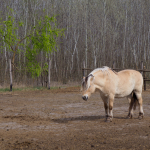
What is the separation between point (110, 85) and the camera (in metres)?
6.69

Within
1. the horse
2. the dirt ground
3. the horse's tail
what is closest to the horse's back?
the horse

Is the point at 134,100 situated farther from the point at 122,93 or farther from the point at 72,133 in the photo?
the point at 72,133

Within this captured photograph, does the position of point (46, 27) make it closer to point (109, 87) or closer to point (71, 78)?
point (71, 78)

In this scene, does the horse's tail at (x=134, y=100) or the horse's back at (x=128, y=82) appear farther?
the horse's tail at (x=134, y=100)

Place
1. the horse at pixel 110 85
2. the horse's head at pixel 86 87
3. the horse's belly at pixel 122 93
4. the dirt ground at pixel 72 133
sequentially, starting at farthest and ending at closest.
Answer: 1. the horse's belly at pixel 122 93
2. the horse at pixel 110 85
3. the horse's head at pixel 86 87
4. the dirt ground at pixel 72 133

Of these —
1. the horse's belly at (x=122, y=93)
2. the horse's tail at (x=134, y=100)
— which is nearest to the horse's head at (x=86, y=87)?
the horse's belly at (x=122, y=93)

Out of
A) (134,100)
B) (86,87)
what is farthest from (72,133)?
(134,100)

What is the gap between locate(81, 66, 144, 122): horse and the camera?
6.39 meters

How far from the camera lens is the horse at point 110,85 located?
6.39 metres

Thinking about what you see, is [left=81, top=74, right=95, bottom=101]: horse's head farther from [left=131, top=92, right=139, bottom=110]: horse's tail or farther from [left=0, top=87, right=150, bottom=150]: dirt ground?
[left=131, top=92, right=139, bottom=110]: horse's tail

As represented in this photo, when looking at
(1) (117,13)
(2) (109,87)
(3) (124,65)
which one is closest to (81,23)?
(1) (117,13)

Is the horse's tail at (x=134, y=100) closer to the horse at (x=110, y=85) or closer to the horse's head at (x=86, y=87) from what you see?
the horse at (x=110, y=85)

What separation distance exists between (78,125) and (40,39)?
43.4 feet

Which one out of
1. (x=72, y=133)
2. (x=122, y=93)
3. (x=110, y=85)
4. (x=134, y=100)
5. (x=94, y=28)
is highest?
(x=94, y=28)
